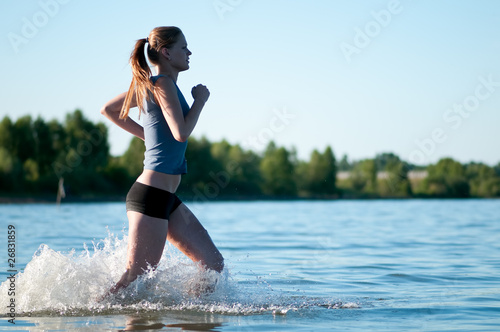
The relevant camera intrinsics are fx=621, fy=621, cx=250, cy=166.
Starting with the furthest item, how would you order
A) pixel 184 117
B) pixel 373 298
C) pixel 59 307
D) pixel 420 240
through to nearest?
pixel 420 240, pixel 373 298, pixel 59 307, pixel 184 117

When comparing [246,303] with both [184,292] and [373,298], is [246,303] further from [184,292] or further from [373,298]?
[373,298]

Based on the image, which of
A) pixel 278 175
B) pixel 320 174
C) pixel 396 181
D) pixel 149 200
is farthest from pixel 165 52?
pixel 396 181

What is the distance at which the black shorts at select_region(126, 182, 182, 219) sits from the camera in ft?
14.7

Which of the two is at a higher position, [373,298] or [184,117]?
[184,117]

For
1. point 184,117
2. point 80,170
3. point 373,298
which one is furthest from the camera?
point 80,170

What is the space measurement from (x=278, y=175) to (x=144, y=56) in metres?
91.5

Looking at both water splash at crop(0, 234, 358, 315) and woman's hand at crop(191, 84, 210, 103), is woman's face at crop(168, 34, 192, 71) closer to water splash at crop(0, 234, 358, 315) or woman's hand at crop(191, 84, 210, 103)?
woman's hand at crop(191, 84, 210, 103)

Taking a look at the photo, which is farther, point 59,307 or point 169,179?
point 59,307

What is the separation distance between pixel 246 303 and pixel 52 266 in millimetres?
1676

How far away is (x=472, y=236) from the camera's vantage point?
15867 millimetres

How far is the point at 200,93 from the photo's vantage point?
4609 millimetres

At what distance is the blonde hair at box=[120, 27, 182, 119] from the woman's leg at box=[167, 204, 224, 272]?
87 cm

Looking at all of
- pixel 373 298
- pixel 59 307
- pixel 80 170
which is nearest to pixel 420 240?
pixel 373 298

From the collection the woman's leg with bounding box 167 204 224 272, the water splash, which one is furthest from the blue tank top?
the water splash
